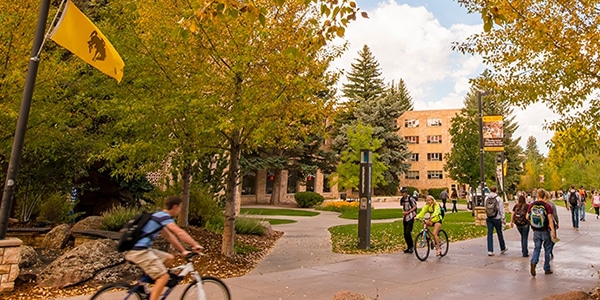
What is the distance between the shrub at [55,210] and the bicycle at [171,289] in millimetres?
10658

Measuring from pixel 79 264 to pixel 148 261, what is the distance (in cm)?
374

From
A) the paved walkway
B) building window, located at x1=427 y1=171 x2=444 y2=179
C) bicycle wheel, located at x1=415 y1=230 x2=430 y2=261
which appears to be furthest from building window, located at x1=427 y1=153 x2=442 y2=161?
bicycle wheel, located at x1=415 y1=230 x2=430 y2=261

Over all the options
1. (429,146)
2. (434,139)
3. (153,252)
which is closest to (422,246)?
(153,252)

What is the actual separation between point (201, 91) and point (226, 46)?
115 centimetres

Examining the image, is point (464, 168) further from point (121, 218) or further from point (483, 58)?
point (121, 218)

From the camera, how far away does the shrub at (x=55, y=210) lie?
14531 mm

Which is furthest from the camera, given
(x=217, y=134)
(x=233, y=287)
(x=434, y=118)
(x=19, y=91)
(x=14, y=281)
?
(x=434, y=118)

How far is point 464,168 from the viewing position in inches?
1151

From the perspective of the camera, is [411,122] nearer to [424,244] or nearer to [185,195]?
[185,195]

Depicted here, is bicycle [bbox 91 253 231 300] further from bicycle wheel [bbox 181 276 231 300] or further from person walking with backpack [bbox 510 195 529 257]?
person walking with backpack [bbox 510 195 529 257]

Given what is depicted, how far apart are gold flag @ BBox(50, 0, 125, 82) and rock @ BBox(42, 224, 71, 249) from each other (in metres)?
5.67

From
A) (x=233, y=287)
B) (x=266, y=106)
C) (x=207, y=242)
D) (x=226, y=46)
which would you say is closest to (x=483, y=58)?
(x=266, y=106)

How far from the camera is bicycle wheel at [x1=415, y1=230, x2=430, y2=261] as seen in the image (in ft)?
36.1

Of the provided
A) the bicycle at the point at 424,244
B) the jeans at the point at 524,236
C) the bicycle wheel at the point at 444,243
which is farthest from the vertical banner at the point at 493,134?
the bicycle at the point at 424,244
